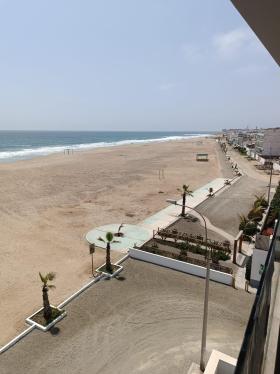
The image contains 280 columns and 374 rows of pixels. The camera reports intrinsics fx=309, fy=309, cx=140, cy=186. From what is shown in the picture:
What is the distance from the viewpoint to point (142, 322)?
14.5 metres

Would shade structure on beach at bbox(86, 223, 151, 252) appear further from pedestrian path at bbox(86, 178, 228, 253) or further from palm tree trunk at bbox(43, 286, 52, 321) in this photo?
palm tree trunk at bbox(43, 286, 52, 321)

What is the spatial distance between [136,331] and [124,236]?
11.9 m

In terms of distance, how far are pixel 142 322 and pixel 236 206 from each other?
2398 centimetres

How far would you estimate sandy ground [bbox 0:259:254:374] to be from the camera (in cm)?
1213

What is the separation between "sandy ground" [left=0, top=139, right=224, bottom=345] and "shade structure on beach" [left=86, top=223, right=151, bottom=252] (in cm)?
90

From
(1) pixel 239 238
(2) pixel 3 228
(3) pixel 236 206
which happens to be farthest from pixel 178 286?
(3) pixel 236 206

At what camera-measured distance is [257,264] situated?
17625 millimetres

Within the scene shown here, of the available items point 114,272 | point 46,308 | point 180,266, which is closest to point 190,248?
point 180,266

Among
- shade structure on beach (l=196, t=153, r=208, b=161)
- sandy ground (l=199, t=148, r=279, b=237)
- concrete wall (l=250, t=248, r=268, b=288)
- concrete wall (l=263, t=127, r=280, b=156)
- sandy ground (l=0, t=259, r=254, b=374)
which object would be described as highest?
concrete wall (l=263, t=127, r=280, b=156)

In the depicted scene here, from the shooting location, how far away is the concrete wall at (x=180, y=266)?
59.1ft

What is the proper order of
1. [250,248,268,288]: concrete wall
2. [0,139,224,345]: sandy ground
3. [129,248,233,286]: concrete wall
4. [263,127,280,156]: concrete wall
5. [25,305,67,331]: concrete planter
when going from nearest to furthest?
[25,305,67,331]: concrete planter < [250,248,268,288]: concrete wall < [0,139,224,345]: sandy ground < [129,248,233,286]: concrete wall < [263,127,280,156]: concrete wall

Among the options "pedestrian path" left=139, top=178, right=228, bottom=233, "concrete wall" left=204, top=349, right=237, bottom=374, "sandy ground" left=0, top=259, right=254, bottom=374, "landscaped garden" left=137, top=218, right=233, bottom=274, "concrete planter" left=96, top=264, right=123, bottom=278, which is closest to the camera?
"concrete wall" left=204, top=349, right=237, bottom=374

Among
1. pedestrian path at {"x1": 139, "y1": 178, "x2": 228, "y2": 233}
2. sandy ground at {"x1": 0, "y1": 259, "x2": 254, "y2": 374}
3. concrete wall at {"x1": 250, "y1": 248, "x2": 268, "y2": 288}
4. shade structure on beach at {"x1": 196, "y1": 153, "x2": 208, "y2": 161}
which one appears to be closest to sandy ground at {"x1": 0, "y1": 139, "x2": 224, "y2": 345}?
pedestrian path at {"x1": 139, "y1": 178, "x2": 228, "y2": 233}

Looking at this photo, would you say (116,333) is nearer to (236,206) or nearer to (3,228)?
(3,228)
